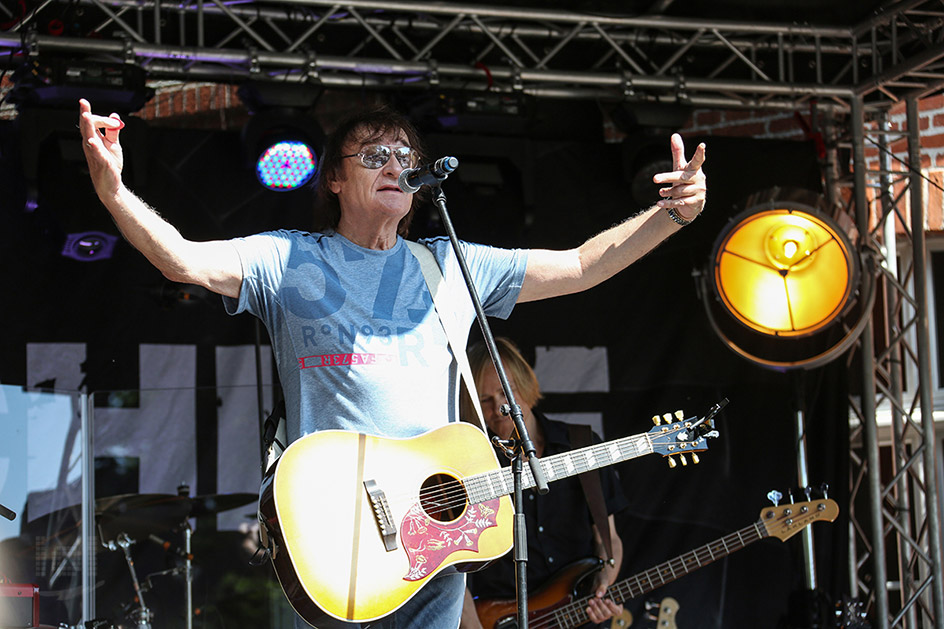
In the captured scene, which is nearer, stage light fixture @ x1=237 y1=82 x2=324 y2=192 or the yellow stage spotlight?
stage light fixture @ x1=237 y1=82 x2=324 y2=192

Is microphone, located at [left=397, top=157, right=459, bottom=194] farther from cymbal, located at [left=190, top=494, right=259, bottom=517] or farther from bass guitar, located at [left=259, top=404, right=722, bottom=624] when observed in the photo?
cymbal, located at [left=190, top=494, right=259, bottom=517]

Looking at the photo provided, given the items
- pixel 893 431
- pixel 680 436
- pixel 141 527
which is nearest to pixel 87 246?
pixel 141 527

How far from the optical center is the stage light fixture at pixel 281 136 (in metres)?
4.90

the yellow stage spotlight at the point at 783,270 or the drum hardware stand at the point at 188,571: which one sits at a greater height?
the yellow stage spotlight at the point at 783,270

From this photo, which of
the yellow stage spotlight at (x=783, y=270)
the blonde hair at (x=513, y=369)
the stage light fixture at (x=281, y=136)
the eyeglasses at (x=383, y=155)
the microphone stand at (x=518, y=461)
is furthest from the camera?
the yellow stage spotlight at (x=783, y=270)

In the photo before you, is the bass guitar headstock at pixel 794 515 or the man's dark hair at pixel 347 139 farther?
the bass guitar headstock at pixel 794 515

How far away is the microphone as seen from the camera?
7.62 feet

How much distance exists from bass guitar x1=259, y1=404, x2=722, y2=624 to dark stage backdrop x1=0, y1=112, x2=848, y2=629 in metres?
2.50

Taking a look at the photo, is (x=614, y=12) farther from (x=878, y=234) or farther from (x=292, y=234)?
(x=292, y=234)

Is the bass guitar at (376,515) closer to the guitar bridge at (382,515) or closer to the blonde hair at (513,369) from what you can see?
the guitar bridge at (382,515)

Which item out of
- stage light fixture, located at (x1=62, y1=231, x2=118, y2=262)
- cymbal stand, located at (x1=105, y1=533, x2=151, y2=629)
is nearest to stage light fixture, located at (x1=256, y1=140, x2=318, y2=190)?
stage light fixture, located at (x1=62, y1=231, x2=118, y2=262)

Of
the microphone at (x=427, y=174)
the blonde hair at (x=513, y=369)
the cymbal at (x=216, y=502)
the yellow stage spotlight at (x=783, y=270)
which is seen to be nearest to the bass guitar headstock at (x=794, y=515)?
the yellow stage spotlight at (x=783, y=270)

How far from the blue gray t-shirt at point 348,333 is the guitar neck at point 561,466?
0.19m

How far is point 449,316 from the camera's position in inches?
104
